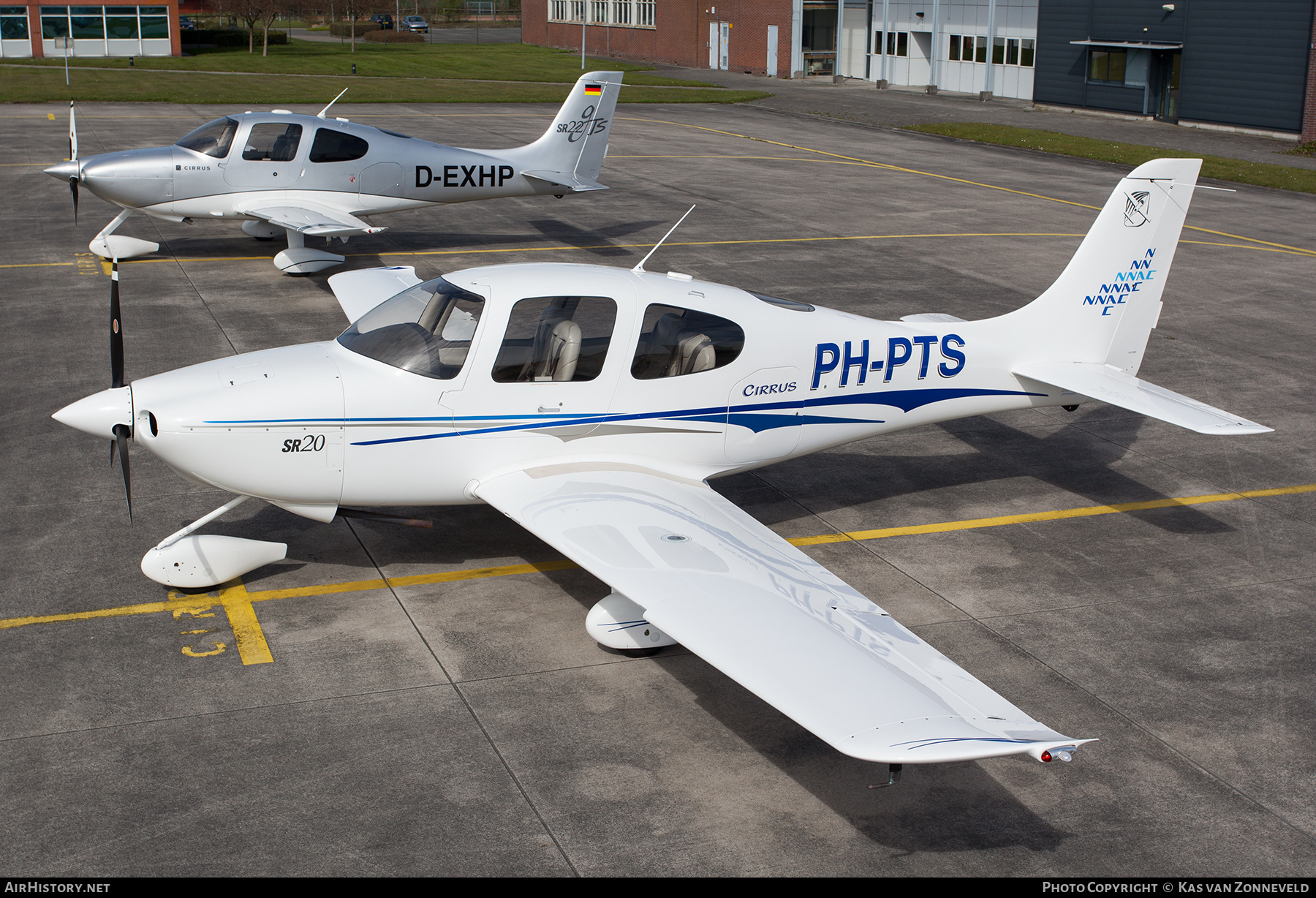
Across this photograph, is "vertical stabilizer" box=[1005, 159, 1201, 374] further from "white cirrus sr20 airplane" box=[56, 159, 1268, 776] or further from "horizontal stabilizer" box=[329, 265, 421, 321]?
"horizontal stabilizer" box=[329, 265, 421, 321]

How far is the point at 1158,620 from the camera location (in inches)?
344

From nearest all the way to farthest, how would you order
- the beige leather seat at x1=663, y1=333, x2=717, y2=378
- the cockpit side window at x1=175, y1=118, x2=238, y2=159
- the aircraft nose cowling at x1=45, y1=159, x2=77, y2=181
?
the beige leather seat at x1=663, y1=333, x2=717, y2=378
the aircraft nose cowling at x1=45, y1=159, x2=77, y2=181
the cockpit side window at x1=175, y1=118, x2=238, y2=159

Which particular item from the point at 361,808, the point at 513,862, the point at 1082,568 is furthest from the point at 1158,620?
the point at 361,808

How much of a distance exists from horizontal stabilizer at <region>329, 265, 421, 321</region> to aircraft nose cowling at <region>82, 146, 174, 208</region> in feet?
22.7

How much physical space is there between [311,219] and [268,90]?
104 ft

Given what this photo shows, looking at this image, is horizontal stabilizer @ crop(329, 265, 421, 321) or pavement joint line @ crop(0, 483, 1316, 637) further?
horizontal stabilizer @ crop(329, 265, 421, 321)

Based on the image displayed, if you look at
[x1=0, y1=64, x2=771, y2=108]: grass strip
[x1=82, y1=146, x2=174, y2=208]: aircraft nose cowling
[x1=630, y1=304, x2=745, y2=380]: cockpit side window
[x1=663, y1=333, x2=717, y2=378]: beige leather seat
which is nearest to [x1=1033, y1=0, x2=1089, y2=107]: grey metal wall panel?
[x1=0, y1=64, x2=771, y2=108]: grass strip

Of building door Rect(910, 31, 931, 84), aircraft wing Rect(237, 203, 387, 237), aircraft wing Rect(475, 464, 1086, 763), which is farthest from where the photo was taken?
building door Rect(910, 31, 931, 84)

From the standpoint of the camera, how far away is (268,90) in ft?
152

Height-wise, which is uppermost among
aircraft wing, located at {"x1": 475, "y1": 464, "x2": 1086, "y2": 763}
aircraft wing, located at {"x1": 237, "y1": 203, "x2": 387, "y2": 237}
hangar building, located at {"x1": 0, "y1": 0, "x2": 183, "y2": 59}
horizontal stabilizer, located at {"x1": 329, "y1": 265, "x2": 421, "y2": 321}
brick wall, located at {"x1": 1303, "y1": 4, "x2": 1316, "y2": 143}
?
hangar building, located at {"x1": 0, "y1": 0, "x2": 183, "y2": 59}

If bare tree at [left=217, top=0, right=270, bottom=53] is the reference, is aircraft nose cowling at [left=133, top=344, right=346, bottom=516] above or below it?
below

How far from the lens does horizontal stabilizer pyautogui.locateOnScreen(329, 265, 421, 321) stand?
466 inches

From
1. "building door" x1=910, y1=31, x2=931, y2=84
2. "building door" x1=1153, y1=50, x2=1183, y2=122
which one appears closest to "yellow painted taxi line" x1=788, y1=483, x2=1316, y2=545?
"building door" x1=1153, y1=50, x2=1183, y2=122

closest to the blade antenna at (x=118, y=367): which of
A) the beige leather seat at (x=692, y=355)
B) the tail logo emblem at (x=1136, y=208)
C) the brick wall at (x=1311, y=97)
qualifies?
the beige leather seat at (x=692, y=355)
